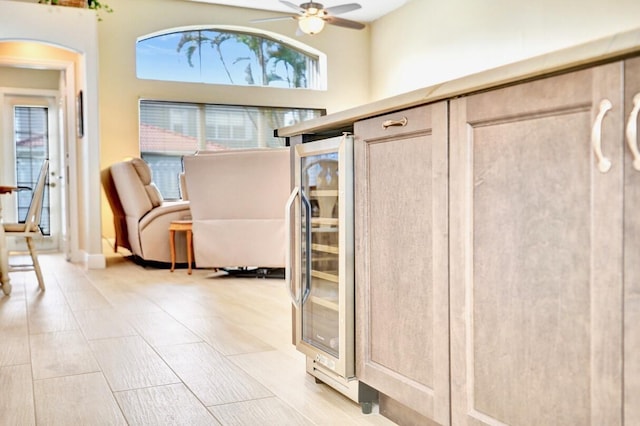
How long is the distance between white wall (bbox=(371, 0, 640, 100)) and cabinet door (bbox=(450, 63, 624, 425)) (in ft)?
16.4

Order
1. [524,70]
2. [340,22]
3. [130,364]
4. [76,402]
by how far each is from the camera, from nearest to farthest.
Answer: [524,70] → [76,402] → [130,364] → [340,22]

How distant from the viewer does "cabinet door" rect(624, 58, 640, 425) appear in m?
0.97

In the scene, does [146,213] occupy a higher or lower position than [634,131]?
lower

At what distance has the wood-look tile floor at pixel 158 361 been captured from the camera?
6.07 ft

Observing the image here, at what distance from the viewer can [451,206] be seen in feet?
4.56

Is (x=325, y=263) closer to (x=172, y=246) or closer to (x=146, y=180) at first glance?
(x=172, y=246)

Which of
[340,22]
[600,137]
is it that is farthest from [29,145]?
[600,137]

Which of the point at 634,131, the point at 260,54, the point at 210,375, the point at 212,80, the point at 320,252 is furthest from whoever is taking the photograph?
the point at 260,54

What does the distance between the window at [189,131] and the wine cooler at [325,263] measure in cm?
573

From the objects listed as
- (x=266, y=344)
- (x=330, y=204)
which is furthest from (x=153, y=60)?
(x=330, y=204)

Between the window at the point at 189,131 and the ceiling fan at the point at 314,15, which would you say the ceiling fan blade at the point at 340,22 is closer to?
the ceiling fan at the point at 314,15

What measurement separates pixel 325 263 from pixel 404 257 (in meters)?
0.50

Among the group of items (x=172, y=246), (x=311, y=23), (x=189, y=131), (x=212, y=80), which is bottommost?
(x=172, y=246)

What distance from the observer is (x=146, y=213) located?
5664 mm
